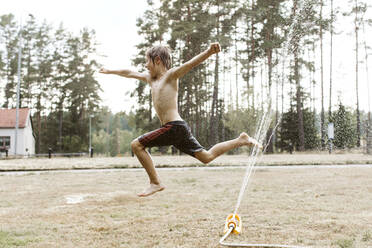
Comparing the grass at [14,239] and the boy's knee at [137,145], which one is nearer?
the boy's knee at [137,145]

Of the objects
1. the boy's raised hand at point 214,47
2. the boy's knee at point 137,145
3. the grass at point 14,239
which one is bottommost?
the grass at point 14,239

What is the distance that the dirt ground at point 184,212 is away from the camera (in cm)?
546

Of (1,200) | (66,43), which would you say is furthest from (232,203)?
(66,43)

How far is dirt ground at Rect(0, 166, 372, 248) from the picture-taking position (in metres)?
5.46

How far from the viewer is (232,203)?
328 inches

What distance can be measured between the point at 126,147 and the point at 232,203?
237 ft

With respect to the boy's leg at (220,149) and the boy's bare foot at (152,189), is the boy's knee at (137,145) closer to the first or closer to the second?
the boy's bare foot at (152,189)

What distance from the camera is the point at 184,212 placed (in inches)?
289

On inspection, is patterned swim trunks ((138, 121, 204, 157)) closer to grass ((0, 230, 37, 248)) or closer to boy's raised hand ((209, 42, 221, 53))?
boy's raised hand ((209, 42, 221, 53))

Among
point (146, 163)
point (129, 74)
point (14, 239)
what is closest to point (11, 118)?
point (14, 239)

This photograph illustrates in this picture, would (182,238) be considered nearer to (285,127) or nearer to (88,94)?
(285,127)

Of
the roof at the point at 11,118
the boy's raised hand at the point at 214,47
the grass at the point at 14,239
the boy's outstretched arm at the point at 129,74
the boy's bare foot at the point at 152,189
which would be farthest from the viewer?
the roof at the point at 11,118

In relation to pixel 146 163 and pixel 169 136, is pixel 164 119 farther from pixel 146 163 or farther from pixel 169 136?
pixel 146 163

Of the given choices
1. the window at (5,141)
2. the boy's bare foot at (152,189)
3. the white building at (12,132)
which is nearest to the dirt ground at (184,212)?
the boy's bare foot at (152,189)
